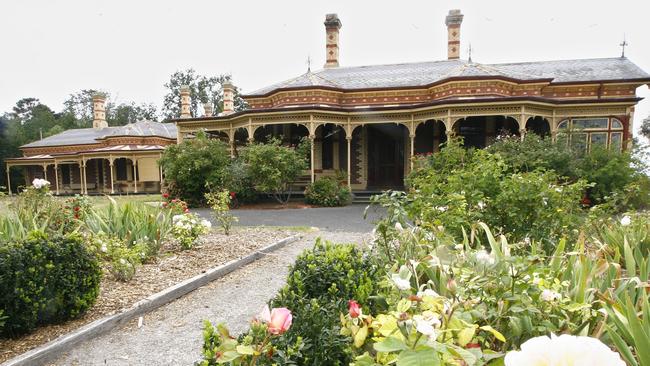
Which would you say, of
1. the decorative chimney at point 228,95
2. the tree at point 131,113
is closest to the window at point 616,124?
the decorative chimney at point 228,95

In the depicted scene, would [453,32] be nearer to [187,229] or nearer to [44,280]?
[187,229]

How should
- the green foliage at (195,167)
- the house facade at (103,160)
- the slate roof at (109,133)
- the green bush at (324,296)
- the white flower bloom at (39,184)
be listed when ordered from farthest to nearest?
the slate roof at (109,133) < the house facade at (103,160) < the green foliage at (195,167) < the white flower bloom at (39,184) < the green bush at (324,296)

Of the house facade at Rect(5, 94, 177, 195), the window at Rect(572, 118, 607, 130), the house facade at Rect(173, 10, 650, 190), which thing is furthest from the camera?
the house facade at Rect(5, 94, 177, 195)

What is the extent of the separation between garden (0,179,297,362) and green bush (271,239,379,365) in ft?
7.46

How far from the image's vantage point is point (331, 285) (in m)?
2.64

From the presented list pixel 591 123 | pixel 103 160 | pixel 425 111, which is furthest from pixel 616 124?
pixel 103 160

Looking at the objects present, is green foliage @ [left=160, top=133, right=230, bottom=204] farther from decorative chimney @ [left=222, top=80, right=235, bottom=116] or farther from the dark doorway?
decorative chimney @ [left=222, top=80, right=235, bottom=116]

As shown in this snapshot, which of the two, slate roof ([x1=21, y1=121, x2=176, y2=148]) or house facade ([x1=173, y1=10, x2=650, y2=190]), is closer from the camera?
house facade ([x1=173, y1=10, x2=650, y2=190])

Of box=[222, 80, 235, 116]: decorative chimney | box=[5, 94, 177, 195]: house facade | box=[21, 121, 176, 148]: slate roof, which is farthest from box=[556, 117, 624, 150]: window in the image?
box=[21, 121, 176, 148]: slate roof

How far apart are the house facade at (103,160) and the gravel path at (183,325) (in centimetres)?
2201

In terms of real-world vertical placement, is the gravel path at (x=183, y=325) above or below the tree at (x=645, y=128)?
below

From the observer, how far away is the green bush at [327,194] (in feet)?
49.7

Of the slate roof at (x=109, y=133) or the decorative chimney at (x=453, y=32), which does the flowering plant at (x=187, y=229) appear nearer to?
the decorative chimney at (x=453, y=32)

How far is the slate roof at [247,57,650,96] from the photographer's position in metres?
17.1
